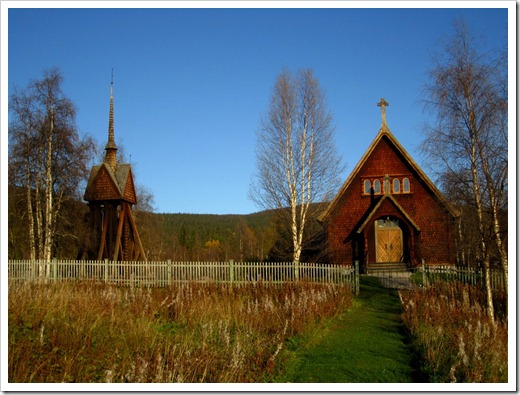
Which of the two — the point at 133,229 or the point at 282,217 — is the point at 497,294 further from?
the point at 133,229

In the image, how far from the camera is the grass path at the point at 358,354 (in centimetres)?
828

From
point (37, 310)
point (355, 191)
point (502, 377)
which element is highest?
point (355, 191)

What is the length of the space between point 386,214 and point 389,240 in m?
1.78

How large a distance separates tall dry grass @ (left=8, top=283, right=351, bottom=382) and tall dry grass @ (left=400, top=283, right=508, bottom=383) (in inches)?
103

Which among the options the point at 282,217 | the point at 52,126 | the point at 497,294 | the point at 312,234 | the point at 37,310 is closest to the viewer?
the point at 37,310

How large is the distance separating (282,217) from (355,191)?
498 centimetres

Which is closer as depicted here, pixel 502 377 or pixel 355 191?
pixel 502 377

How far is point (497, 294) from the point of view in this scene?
14.2 metres

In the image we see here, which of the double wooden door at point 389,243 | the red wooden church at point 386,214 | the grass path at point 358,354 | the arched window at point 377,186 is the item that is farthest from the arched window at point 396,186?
the grass path at point 358,354

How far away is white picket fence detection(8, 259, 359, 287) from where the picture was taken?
63.2 feet

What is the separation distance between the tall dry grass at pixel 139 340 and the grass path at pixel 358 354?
0.53 meters

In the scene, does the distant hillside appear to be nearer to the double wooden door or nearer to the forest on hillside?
the forest on hillside

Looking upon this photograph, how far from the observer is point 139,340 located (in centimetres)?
883

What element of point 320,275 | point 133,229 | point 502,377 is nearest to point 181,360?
point 502,377
